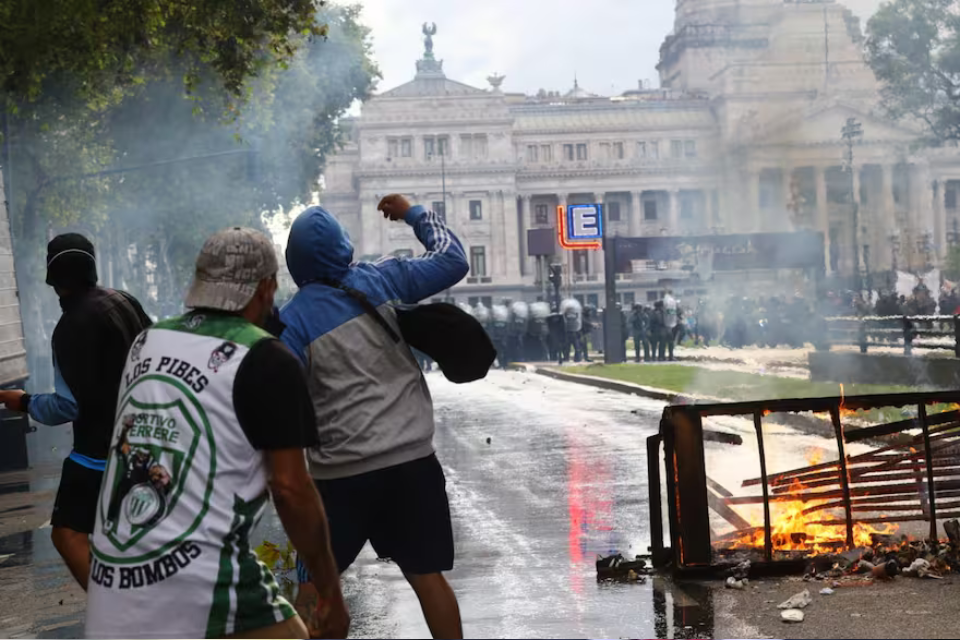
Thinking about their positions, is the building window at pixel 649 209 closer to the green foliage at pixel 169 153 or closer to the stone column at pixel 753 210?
the green foliage at pixel 169 153

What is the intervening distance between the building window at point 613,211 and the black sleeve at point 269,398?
11146cm

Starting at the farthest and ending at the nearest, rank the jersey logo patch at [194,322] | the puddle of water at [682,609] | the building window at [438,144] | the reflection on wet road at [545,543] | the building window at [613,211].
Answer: the building window at [613,211] → the building window at [438,144] → the reflection on wet road at [545,543] → the puddle of water at [682,609] → the jersey logo patch at [194,322]

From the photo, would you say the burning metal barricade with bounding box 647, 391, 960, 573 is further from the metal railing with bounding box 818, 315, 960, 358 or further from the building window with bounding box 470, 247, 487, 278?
the building window with bounding box 470, 247, 487, 278

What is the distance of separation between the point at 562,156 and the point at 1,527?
104893mm

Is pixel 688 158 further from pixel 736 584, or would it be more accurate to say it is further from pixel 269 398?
pixel 269 398

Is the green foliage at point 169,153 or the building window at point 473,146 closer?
the green foliage at point 169,153

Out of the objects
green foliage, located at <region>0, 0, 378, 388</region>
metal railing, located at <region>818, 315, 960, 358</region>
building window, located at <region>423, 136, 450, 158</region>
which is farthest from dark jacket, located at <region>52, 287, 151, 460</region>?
building window, located at <region>423, 136, 450, 158</region>

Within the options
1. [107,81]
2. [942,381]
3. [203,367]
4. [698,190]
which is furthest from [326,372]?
[698,190]

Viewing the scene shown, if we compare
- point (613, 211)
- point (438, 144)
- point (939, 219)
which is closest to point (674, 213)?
point (613, 211)

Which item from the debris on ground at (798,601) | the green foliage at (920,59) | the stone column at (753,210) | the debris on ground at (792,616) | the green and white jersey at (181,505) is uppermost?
the green foliage at (920,59)

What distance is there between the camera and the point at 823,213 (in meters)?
38.5

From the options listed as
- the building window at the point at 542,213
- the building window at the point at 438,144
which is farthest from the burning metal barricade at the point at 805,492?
the building window at the point at 542,213

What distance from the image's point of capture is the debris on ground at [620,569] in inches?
290

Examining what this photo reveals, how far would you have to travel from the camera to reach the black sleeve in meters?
3.24
